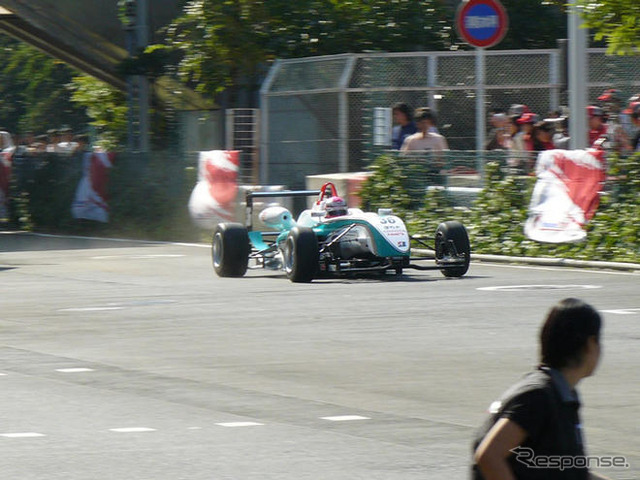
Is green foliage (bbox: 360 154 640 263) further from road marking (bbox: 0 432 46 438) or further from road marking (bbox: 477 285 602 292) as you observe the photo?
road marking (bbox: 0 432 46 438)

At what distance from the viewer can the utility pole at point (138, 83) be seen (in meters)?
29.2

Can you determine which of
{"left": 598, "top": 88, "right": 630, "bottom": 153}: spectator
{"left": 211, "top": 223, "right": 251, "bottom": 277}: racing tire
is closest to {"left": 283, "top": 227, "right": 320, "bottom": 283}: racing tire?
{"left": 211, "top": 223, "right": 251, "bottom": 277}: racing tire

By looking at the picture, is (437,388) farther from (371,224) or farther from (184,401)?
(371,224)

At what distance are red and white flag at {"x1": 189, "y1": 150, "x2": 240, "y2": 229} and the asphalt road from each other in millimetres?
6038

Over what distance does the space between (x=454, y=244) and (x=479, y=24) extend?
4591 millimetres

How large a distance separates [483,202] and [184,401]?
11.1 metres

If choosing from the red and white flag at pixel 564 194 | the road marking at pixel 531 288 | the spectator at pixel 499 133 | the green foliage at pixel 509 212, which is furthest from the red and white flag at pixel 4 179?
the road marking at pixel 531 288

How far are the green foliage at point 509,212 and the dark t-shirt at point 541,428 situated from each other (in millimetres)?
13263

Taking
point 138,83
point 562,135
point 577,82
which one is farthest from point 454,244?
point 138,83

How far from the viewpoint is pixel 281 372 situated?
941 cm

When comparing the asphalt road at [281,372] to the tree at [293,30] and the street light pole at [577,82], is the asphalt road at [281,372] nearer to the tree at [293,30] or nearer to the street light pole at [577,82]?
the street light pole at [577,82]

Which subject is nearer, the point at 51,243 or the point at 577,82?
the point at 577,82

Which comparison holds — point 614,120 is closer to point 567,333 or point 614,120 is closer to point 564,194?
point 564,194

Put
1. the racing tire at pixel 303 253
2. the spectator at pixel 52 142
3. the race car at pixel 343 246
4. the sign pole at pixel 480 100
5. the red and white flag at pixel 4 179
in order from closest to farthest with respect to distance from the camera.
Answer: the racing tire at pixel 303 253 < the race car at pixel 343 246 < the sign pole at pixel 480 100 < the red and white flag at pixel 4 179 < the spectator at pixel 52 142
